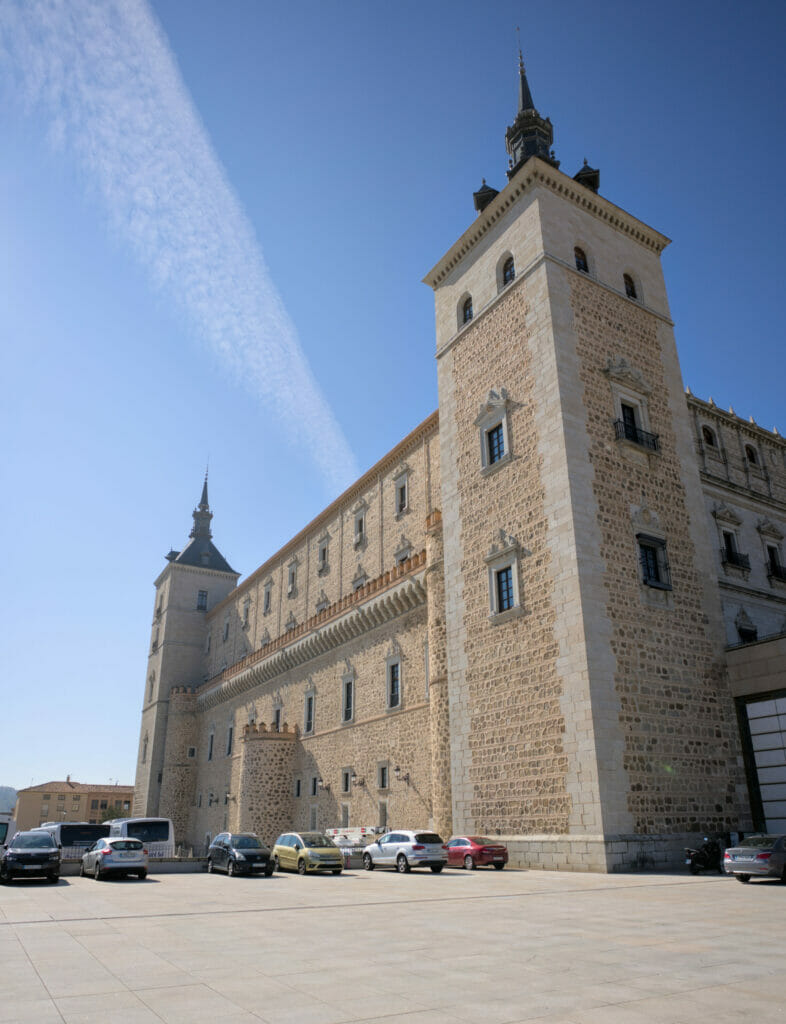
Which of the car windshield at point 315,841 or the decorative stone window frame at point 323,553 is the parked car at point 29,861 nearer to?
the car windshield at point 315,841

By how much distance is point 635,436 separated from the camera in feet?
70.9

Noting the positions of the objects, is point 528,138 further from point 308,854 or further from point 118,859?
point 118,859

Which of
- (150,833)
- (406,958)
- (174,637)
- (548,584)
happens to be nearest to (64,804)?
(174,637)

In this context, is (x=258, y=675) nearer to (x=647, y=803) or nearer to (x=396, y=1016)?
(x=647, y=803)

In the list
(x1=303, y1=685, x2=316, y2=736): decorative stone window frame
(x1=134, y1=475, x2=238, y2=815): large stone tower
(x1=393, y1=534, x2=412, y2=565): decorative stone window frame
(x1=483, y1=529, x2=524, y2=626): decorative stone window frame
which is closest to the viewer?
(x1=483, y1=529, x2=524, y2=626): decorative stone window frame

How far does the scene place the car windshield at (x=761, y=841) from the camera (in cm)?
1351

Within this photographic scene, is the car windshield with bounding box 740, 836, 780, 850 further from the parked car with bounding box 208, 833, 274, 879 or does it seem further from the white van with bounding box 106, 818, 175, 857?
the white van with bounding box 106, 818, 175, 857

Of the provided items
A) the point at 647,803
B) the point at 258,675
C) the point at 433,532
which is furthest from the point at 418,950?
the point at 258,675

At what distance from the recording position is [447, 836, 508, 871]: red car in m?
17.8

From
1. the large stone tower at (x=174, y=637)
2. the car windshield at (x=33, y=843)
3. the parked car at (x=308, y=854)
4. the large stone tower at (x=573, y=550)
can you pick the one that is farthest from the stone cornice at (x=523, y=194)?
the large stone tower at (x=174, y=637)

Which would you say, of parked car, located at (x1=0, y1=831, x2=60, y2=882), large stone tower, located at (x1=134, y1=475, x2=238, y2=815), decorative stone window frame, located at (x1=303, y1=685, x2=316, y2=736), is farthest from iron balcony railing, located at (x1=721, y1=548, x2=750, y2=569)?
large stone tower, located at (x1=134, y1=475, x2=238, y2=815)

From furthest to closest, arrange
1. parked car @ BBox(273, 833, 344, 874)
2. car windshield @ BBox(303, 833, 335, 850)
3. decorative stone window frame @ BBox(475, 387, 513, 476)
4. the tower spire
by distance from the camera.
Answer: the tower spire → decorative stone window frame @ BBox(475, 387, 513, 476) → car windshield @ BBox(303, 833, 335, 850) → parked car @ BBox(273, 833, 344, 874)

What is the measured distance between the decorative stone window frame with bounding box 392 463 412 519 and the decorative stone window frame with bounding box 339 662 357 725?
6.91 m

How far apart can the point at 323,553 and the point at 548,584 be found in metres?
21.6
